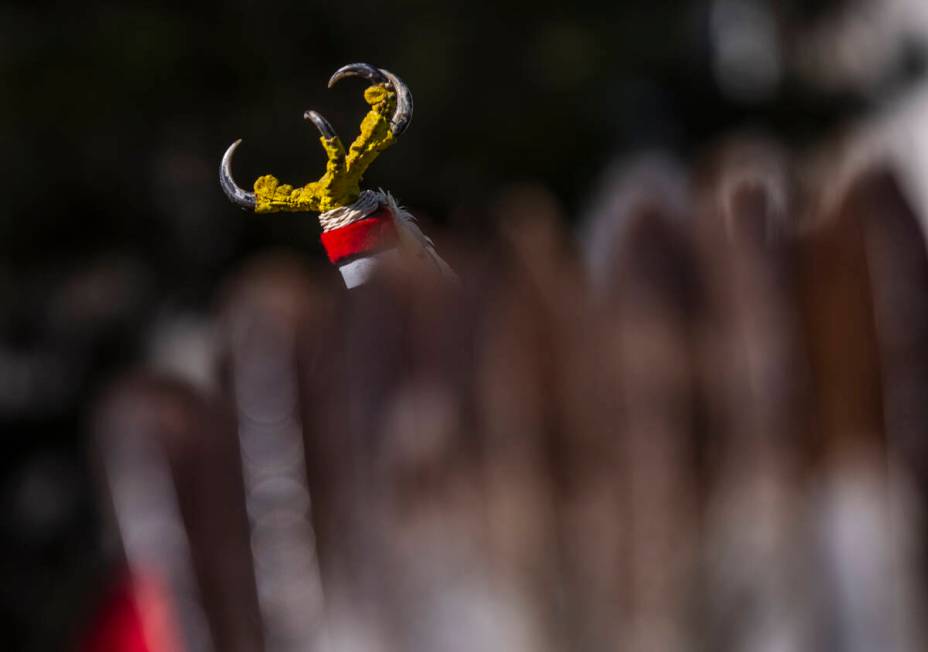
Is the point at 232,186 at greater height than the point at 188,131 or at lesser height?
greater

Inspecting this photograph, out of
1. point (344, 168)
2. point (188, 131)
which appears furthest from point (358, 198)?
point (188, 131)

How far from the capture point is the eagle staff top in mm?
158

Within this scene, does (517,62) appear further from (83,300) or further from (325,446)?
(325,446)

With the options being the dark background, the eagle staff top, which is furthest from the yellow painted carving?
the dark background

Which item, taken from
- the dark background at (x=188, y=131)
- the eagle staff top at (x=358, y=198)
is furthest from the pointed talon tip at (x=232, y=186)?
the dark background at (x=188, y=131)

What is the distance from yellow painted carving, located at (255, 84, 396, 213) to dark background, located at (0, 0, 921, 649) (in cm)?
74

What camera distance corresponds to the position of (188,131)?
1324mm

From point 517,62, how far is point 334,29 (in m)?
0.28

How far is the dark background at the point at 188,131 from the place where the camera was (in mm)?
1177

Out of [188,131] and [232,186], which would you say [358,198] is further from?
[188,131]

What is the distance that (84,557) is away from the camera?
1658 millimetres

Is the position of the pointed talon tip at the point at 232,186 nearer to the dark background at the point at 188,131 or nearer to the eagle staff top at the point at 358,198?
the eagle staff top at the point at 358,198

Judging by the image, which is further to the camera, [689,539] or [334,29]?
[334,29]

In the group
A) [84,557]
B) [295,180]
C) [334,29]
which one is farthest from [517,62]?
[295,180]
